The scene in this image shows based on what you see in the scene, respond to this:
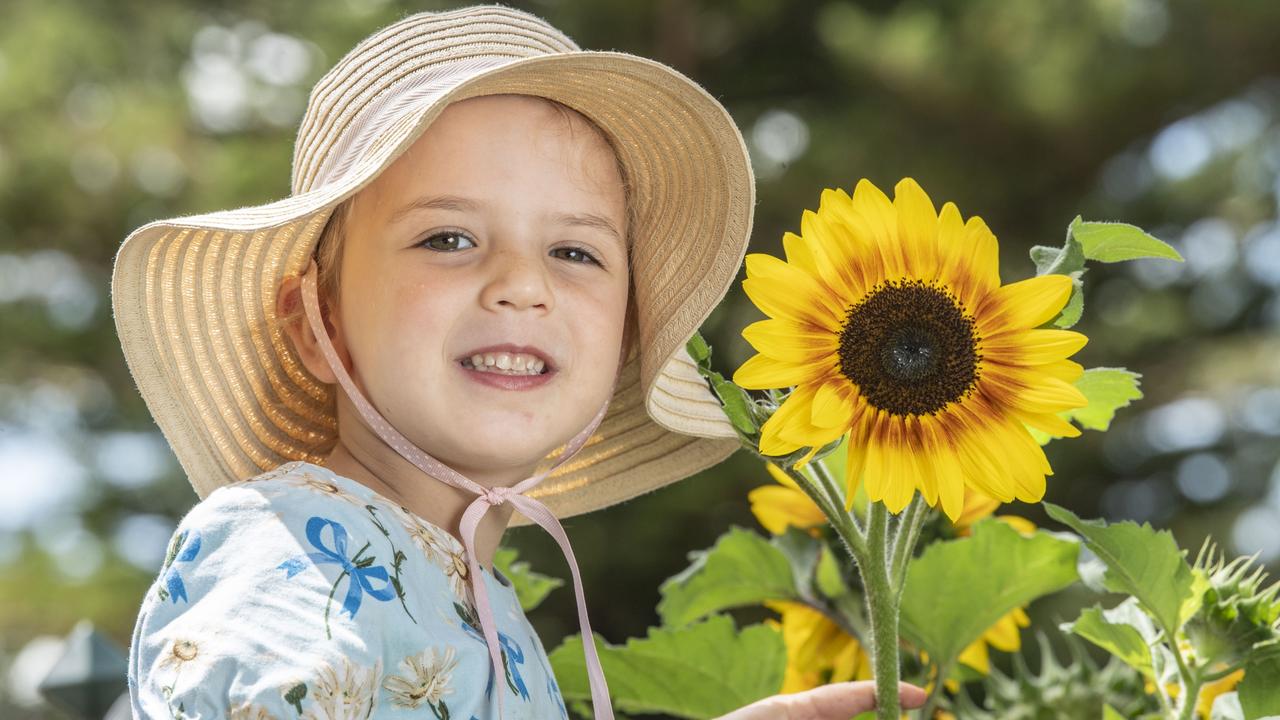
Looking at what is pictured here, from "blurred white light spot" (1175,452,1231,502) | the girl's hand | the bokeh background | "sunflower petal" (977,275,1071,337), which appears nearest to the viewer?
"sunflower petal" (977,275,1071,337)

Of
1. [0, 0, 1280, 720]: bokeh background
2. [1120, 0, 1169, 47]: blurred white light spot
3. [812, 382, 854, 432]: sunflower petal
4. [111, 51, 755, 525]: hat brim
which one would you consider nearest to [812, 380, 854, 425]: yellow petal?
[812, 382, 854, 432]: sunflower petal

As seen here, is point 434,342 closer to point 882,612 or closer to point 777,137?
point 882,612

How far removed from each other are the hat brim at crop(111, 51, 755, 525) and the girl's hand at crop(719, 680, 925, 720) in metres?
0.17

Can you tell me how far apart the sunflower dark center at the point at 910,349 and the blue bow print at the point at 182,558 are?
1.18 ft

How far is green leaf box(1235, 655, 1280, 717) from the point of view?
2.76 ft

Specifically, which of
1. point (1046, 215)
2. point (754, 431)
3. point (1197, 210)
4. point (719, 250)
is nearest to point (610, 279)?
point (719, 250)

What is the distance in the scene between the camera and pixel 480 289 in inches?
34.4

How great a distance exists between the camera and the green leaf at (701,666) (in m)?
0.97

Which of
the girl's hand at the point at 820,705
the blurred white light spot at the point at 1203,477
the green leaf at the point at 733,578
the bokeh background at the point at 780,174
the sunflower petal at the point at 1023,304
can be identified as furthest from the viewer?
the blurred white light spot at the point at 1203,477

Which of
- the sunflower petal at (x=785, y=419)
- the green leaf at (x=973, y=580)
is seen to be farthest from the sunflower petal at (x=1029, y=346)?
the green leaf at (x=973, y=580)

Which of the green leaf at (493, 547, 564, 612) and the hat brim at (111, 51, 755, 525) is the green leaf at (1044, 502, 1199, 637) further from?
the green leaf at (493, 547, 564, 612)

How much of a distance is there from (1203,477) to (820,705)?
6.43 metres

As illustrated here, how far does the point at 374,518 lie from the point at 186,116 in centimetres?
604

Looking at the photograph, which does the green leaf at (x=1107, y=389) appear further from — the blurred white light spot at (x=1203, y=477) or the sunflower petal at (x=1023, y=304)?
the blurred white light spot at (x=1203, y=477)
